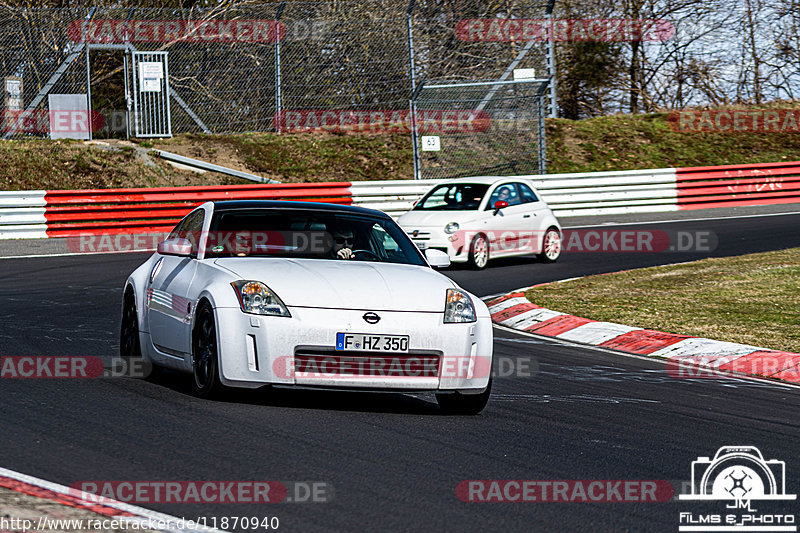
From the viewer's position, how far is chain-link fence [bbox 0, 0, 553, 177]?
26531 millimetres

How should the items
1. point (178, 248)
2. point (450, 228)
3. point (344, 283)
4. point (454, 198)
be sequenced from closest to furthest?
1. point (344, 283)
2. point (178, 248)
3. point (450, 228)
4. point (454, 198)

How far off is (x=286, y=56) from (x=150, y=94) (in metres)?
3.50

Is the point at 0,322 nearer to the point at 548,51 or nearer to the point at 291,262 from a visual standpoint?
the point at 291,262

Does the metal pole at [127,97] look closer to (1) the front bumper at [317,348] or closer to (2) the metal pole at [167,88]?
(2) the metal pole at [167,88]

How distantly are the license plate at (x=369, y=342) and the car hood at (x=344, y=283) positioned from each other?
0.18 m

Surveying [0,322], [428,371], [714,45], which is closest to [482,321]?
[428,371]

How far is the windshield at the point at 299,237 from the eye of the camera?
7926 millimetres

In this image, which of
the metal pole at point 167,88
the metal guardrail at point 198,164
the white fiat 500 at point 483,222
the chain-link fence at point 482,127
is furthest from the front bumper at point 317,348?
the metal guardrail at point 198,164

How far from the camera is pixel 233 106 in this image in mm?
28141

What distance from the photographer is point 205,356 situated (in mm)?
7199

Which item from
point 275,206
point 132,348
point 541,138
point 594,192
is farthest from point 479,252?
point 275,206

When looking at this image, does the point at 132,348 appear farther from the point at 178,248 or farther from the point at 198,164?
the point at 198,164

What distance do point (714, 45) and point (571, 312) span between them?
2415 centimetres

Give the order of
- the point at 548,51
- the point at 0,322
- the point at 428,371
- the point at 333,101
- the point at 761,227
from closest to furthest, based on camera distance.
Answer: the point at 428,371
the point at 0,322
the point at 761,227
the point at 548,51
the point at 333,101
